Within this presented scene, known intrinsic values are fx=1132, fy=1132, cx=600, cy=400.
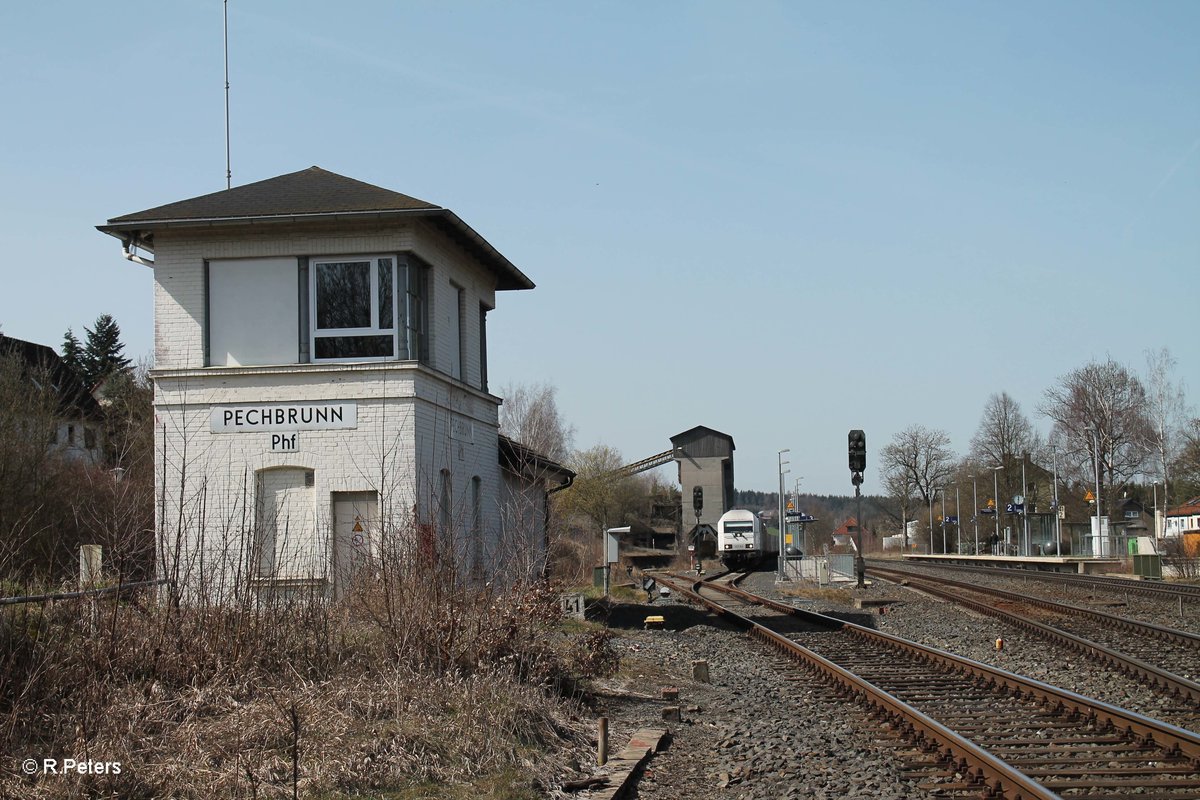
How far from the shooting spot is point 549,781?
787 centimetres

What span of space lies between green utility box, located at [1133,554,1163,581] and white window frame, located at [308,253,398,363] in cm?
2809

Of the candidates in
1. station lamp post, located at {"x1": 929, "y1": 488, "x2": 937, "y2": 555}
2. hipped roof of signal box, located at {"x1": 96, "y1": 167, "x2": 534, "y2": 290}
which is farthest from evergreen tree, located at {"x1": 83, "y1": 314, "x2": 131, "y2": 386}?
station lamp post, located at {"x1": 929, "y1": 488, "x2": 937, "y2": 555}

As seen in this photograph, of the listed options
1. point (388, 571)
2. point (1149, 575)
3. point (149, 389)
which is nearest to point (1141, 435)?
point (1149, 575)

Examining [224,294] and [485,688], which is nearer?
[485,688]

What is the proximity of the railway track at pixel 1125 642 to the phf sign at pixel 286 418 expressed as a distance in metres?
11.1

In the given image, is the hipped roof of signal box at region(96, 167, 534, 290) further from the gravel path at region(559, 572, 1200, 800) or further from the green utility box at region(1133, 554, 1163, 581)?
the green utility box at region(1133, 554, 1163, 581)

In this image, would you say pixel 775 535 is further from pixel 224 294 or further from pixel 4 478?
pixel 224 294

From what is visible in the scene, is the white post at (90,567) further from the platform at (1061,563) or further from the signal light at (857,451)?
the platform at (1061,563)

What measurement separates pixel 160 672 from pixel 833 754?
533 cm

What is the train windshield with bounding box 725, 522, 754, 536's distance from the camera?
191ft

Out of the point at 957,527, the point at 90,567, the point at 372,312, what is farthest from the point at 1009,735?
the point at 957,527

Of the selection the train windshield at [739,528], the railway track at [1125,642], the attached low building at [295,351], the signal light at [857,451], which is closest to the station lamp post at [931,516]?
the train windshield at [739,528]

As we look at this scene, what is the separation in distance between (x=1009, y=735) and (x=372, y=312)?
11667mm

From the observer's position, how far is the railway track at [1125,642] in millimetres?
11797
